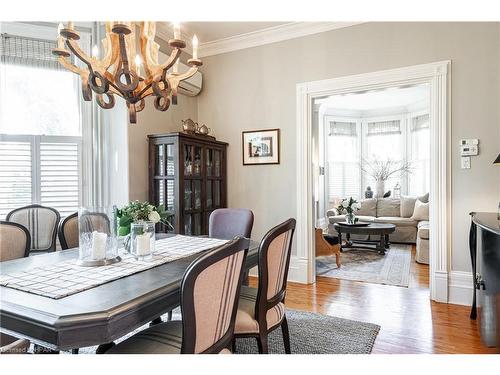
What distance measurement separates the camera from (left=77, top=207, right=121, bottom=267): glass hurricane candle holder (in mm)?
1694

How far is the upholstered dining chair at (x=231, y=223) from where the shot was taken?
2.80m

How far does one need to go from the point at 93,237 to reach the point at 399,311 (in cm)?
264

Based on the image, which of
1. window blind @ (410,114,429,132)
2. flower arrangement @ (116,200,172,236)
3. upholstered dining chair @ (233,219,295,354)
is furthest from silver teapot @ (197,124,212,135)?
window blind @ (410,114,429,132)

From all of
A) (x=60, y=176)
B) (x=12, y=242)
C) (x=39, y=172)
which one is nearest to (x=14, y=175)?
(x=39, y=172)

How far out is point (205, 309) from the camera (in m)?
1.20

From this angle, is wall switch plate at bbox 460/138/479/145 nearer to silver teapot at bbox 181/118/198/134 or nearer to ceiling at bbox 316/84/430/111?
silver teapot at bbox 181/118/198/134

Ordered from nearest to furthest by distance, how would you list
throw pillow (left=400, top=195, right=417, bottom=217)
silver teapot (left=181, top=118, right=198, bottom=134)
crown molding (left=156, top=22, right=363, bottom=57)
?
crown molding (left=156, top=22, right=363, bottom=57) < silver teapot (left=181, top=118, right=198, bottom=134) < throw pillow (left=400, top=195, right=417, bottom=217)

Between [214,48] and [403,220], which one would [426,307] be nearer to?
[403,220]

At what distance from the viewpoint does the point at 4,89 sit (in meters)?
2.96

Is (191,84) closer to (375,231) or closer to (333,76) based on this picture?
(333,76)

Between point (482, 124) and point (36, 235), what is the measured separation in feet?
13.4

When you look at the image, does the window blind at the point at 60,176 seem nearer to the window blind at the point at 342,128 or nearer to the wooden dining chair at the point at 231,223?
the wooden dining chair at the point at 231,223

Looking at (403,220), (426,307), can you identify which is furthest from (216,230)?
(403,220)

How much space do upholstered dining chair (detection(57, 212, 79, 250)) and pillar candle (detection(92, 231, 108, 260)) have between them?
79cm
